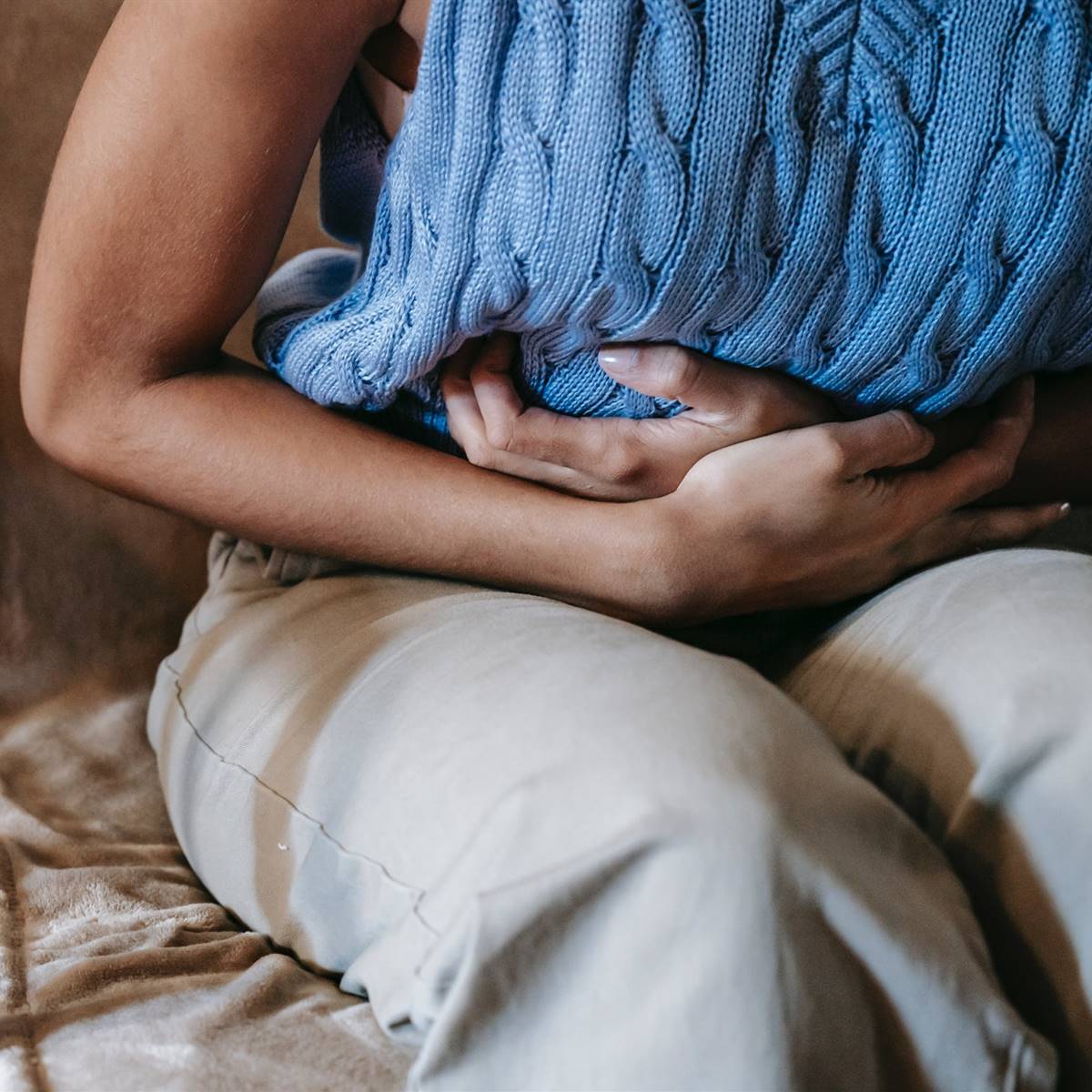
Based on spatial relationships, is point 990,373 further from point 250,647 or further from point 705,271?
point 250,647

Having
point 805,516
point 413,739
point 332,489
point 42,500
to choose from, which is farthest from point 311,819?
point 42,500

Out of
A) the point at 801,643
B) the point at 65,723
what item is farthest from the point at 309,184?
the point at 801,643

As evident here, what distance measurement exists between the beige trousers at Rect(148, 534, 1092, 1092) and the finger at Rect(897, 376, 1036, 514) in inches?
1.9

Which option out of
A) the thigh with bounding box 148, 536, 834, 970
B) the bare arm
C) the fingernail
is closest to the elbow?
the bare arm

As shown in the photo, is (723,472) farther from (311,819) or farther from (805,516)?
(311,819)

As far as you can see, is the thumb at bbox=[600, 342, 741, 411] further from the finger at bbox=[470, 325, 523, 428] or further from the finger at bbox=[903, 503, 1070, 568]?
the finger at bbox=[903, 503, 1070, 568]

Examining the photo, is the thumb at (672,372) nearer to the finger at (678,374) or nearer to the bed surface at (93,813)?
the finger at (678,374)

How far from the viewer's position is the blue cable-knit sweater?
0.51 m

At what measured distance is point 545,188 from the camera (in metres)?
0.51

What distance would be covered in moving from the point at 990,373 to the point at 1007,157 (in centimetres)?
13

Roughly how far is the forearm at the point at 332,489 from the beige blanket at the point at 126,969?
0.22 meters

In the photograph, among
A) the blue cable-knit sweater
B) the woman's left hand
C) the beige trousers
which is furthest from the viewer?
the woman's left hand

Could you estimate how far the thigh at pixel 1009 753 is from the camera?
47cm

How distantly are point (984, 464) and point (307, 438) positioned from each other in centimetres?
41
